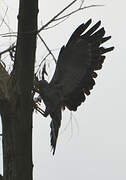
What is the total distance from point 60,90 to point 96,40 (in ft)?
2.87

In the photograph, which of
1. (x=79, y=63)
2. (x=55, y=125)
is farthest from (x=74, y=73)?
(x=55, y=125)

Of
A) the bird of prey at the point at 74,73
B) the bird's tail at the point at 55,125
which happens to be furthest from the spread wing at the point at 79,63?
the bird's tail at the point at 55,125

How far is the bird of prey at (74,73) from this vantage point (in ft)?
11.8

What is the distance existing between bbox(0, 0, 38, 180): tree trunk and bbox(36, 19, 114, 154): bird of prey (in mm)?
640

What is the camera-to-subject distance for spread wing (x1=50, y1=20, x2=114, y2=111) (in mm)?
3828

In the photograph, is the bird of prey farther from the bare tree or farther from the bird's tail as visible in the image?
the bare tree

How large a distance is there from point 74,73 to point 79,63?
15 cm

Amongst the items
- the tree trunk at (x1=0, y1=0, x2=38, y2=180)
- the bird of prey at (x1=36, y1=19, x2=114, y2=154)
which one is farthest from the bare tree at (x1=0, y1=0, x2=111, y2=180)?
the bird of prey at (x1=36, y1=19, x2=114, y2=154)

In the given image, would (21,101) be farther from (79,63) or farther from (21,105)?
(79,63)

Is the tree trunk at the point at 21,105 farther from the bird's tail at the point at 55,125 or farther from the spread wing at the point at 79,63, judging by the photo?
the spread wing at the point at 79,63

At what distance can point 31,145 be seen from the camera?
2777 millimetres

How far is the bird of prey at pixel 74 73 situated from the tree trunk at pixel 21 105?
0.64 meters

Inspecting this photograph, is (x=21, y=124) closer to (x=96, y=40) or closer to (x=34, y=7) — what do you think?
(x=34, y=7)

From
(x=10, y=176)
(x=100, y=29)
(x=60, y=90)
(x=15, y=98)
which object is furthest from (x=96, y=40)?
(x=10, y=176)
